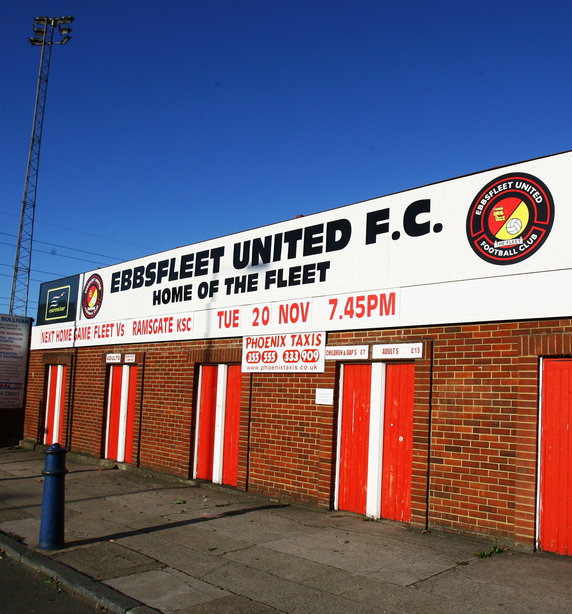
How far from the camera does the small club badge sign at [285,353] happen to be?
10633mm

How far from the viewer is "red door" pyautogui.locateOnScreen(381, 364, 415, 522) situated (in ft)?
30.0

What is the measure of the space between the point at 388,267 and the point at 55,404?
11.9 meters

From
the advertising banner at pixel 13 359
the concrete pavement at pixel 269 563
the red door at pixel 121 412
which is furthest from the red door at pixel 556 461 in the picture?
the advertising banner at pixel 13 359

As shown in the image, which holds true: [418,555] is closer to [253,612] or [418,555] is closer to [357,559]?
[357,559]

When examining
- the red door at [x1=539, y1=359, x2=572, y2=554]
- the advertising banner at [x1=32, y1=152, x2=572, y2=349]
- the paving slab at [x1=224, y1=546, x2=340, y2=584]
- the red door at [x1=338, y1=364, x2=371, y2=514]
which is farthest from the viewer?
the red door at [x1=338, y1=364, x2=371, y2=514]

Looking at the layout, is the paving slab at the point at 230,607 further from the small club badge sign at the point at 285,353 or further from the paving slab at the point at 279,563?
the small club badge sign at the point at 285,353

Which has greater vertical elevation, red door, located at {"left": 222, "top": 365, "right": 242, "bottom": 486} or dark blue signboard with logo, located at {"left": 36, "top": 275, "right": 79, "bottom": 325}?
dark blue signboard with logo, located at {"left": 36, "top": 275, "right": 79, "bottom": 325}

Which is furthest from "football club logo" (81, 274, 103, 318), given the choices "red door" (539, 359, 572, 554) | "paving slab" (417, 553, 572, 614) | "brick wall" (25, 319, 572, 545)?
"paving slab" (417, 553, 572, 614)

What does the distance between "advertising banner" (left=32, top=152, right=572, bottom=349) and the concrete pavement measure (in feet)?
9.62

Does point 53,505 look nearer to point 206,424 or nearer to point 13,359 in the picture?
point 206,424

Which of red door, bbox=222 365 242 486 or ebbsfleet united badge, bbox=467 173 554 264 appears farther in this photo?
red door, bbox=222 365 242 486

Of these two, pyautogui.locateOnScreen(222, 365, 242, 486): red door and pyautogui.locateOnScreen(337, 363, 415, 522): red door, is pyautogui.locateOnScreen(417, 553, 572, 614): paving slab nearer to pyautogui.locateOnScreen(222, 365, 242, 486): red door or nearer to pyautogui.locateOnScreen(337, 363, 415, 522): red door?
pyautogui.locateOnScreen(337, 363, 415, 522): red door

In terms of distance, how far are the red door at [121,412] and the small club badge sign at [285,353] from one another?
4.39 metres

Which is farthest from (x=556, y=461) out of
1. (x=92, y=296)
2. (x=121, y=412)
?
(x=92, y=296)
